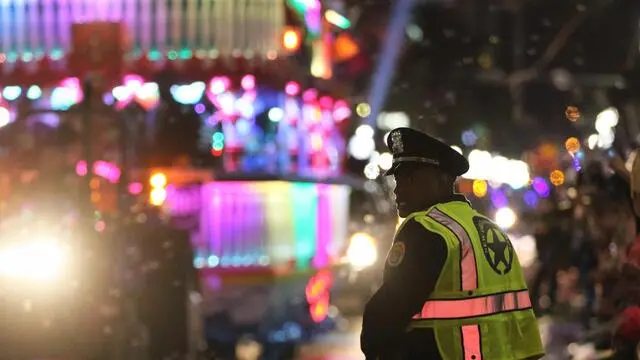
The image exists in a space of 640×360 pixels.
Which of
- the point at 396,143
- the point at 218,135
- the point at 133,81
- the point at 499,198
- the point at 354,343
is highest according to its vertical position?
the point at 133,81

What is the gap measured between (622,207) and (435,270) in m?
6.31

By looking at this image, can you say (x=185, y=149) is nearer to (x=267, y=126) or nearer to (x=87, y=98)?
(x=267, y=126)

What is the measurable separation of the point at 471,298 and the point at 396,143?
0.69 metres

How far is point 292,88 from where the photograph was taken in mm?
13195

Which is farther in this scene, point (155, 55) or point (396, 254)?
point (155, 55)

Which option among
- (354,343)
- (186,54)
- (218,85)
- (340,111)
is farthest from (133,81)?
(354,343)

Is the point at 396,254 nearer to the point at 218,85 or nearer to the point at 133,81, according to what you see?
the point at 218,85

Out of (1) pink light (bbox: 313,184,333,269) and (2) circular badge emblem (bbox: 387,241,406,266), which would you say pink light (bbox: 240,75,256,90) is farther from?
(2) circular badge emblem (bbox: 387,241,406,266)

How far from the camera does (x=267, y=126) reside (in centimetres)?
1291

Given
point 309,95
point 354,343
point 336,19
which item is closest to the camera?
point 354,343

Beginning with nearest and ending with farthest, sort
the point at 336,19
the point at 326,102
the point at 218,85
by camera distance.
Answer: the point at 218,85 → the point at 326,102 → the point at 336,19

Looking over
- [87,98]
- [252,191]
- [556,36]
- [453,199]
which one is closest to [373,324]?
[453,199]

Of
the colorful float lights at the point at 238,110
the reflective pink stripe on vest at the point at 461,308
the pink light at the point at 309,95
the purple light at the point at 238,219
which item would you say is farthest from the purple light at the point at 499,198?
the reflective pink stripe on vest at the point at 461,308

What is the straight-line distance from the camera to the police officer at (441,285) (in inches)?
142
